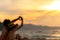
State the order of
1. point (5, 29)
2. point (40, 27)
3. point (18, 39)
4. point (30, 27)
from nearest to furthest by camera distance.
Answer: point (5, 29)
point (18, 39)
point (40, 27)
point (30, 27)

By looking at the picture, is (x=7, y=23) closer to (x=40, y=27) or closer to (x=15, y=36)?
(x=15, y=36)

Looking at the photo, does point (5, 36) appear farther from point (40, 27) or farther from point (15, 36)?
point (40, 27)

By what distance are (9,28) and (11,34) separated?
0.66 feet

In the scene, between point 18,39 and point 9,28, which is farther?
point 18,39

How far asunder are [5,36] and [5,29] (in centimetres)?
23

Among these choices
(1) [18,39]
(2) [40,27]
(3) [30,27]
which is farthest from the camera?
(3) [30,27]

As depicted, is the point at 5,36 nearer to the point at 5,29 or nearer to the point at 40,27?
the point at 5,29

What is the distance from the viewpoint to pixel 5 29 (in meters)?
8.98

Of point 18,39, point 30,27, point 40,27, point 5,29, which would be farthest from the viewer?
point 30,27

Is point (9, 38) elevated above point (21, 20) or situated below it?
below

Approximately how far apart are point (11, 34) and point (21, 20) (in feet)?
1.82

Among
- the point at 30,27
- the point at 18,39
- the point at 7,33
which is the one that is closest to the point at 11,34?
the point at 7,33

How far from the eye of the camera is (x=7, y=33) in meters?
9.01

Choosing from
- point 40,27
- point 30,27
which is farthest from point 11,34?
point 30,27
